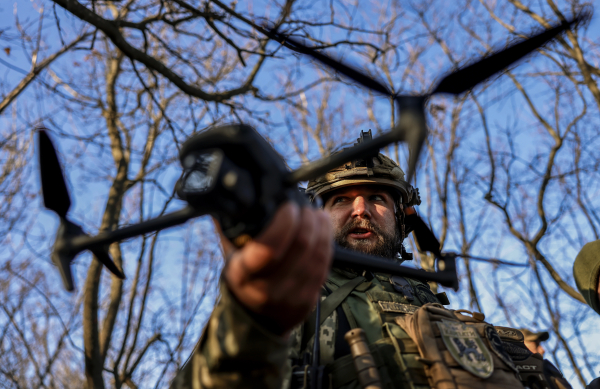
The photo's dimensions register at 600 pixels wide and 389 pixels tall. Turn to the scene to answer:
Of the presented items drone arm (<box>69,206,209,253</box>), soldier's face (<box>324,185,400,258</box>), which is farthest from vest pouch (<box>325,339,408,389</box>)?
drone arm (<box>69,206,209,253</box>)

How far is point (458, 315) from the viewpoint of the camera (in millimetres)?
2723

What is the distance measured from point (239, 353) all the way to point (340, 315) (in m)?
1.23

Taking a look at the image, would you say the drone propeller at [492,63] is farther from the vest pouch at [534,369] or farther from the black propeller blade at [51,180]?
the vest pouch at [534,369]

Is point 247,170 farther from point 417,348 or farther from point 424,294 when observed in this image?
point 424,294

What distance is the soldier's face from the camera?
128 inches

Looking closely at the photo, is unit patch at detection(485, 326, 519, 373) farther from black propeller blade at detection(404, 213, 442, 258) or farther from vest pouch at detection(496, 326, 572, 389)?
black propeller blade at detection(404, 213, 442, 258)

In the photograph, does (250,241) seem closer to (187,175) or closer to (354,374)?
(187,175)

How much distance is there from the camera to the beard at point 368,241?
323 centimetres

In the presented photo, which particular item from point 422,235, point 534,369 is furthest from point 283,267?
point 422,235

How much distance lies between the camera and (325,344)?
2.39m

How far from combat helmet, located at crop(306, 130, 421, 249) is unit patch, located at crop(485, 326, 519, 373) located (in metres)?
1.18

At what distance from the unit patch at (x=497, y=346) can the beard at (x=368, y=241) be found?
0.88 metres

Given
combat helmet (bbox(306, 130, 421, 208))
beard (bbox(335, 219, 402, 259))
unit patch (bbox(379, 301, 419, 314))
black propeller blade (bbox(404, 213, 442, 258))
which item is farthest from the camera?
combat helmet (bbox(306, 130, 421, 208))

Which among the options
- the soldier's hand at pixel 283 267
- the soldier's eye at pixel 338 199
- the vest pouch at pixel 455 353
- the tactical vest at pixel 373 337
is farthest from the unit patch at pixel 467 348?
the soldier's eye at pixel 338 199
